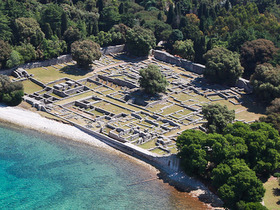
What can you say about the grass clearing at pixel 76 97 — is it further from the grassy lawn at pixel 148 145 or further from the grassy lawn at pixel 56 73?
the grassy lawn at pixel 148 145

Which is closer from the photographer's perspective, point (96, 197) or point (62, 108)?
point (96, 197)

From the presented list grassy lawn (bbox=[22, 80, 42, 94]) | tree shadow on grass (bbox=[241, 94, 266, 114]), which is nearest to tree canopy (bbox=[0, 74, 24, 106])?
grassy lawn (bbox=[22, 80, 42, 94])

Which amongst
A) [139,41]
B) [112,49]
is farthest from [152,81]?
[112,49]

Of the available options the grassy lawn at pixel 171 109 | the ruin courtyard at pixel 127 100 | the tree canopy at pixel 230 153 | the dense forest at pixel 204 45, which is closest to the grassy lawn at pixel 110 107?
the ruin courtyard at pixel 127 100

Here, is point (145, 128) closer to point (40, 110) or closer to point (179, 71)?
→ point (40, 110)

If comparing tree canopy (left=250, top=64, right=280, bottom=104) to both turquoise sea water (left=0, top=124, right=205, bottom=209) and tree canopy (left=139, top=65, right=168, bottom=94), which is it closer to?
tree canopy (left=139, top=65, right=168, bottom=94)

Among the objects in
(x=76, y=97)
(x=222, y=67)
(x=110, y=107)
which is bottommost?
(x=76, y=97)

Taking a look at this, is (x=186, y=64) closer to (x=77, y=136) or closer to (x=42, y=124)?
(x=77, y=136)

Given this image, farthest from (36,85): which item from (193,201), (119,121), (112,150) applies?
(193,201)
